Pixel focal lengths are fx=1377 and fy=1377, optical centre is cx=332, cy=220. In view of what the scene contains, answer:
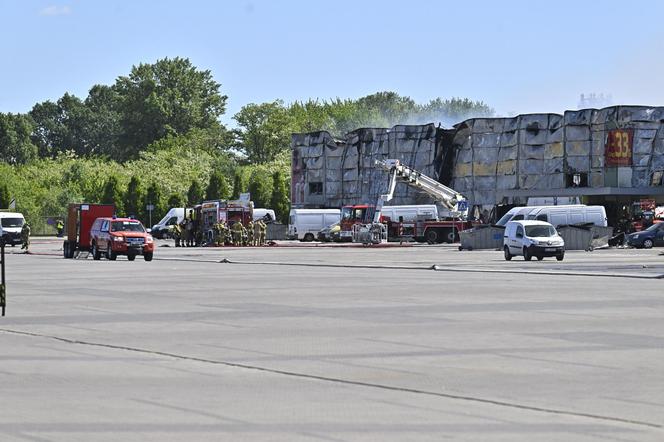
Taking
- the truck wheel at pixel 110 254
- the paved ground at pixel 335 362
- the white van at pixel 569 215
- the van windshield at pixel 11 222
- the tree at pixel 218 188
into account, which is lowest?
the paved ground at pixel 335 362

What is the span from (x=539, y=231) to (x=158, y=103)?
132 metres

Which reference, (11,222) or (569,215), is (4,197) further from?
(569,215)

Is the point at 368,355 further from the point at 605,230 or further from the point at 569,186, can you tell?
the point at 569,186

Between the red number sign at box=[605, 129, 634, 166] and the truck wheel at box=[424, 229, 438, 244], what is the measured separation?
1690 centimetres

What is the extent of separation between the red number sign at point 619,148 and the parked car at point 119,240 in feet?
144

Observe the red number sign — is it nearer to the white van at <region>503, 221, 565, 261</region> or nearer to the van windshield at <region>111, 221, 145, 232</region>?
the white van at <region>503, 221, 565, 261</region>

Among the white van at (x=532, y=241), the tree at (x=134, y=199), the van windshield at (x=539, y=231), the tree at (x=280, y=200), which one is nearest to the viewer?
the white van at (x=532, y=241)

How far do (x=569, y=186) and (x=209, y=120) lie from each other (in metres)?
99.3

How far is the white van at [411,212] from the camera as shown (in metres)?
84.4

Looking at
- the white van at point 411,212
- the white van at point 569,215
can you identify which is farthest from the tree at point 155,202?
the white van at point 569,215

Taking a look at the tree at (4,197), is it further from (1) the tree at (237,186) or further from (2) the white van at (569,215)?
(2) the white van at (569,215)

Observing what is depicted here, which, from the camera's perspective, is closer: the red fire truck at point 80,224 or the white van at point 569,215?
the red fire truck at point 80,224

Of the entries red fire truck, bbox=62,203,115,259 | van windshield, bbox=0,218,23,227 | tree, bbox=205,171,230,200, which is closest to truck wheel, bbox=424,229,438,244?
red fire truck, bbox=62,203,115,259

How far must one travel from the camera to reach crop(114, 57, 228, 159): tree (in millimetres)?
180500
